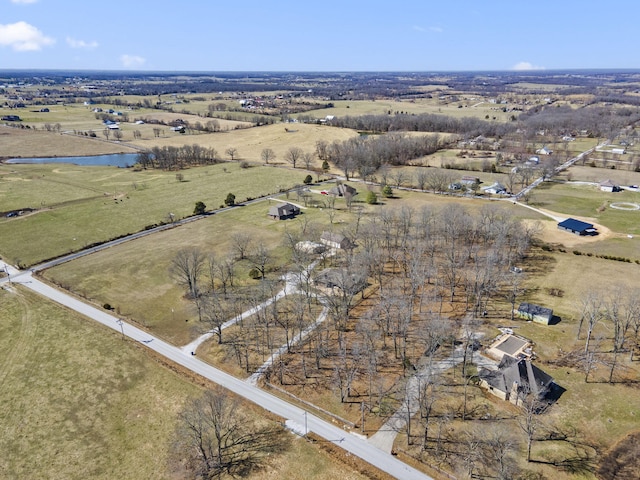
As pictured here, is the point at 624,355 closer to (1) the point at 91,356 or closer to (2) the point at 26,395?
(1) the point at 91,356

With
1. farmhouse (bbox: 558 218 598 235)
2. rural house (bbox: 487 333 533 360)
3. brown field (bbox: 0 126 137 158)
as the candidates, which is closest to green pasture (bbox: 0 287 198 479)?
rural house (bbox: 487 333 533 360)

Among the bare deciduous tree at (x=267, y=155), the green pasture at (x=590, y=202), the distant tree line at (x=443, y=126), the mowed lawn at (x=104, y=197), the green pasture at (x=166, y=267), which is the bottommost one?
the green pasture at (x=166, y=267)

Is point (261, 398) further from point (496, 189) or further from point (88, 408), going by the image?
point (496, 189)

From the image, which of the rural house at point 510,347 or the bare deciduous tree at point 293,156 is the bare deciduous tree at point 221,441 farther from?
the bare deciduous tree at point 293,156

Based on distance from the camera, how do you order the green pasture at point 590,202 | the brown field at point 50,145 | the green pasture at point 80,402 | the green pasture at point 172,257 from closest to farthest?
the green pasture at point 80,402, the green pasture at point 172,257, the green pasture at point 590,202, the brown field at point 50,145

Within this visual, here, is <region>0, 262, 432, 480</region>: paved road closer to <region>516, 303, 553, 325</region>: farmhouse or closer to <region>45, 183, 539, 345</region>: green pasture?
<region>45, 183, 539, 345</region>: green pasture

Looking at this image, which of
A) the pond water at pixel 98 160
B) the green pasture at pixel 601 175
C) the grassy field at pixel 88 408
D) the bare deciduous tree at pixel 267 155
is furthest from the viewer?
the pond water at pixel 98 160

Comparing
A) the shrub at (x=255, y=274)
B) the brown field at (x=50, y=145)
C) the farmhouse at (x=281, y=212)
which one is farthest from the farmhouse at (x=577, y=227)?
the brown field at (x=50, y=145)
